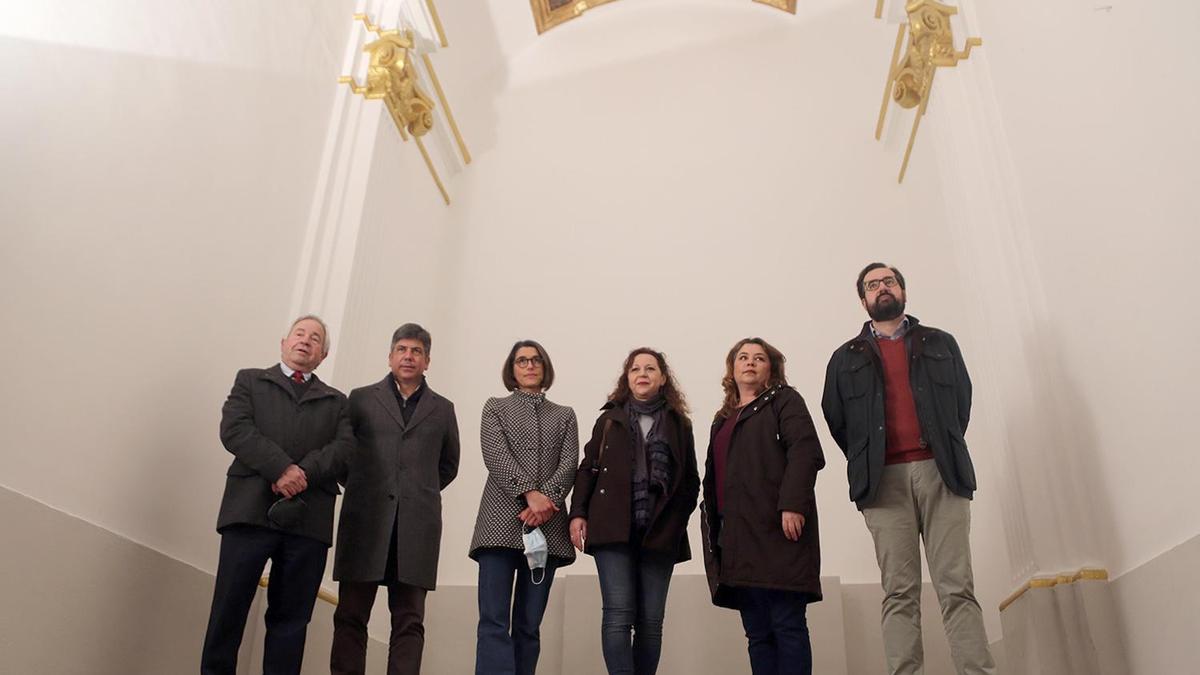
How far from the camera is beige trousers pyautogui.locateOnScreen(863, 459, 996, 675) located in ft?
11.5

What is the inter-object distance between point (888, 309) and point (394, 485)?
2.18m

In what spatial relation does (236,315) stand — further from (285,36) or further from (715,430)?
(715,430)

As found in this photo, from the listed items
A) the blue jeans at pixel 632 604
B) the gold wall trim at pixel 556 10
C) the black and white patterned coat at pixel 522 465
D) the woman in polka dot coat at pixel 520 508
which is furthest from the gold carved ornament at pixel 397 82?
the blue jeans at pixel 632 604

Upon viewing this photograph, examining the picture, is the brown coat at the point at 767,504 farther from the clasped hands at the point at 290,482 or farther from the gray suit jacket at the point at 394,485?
the clasped hands at the point at 290,482

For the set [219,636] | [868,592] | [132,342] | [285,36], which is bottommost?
[219,636]

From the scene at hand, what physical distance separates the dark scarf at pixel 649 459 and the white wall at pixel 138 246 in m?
2.08

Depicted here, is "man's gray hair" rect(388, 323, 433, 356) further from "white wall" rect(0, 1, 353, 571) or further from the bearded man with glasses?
the bearded man with glasses

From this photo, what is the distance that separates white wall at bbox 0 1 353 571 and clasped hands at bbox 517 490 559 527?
166 centimetres

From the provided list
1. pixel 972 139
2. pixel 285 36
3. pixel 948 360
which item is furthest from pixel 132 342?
pixel 972 139

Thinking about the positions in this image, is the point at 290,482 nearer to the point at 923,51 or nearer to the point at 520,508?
the point at 520,508

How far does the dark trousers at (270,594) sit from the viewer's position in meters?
3.54

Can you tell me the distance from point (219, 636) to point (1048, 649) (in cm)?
345

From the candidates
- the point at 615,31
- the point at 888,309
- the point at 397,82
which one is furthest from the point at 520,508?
the point at 615,31

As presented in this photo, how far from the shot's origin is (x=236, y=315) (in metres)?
4.95
